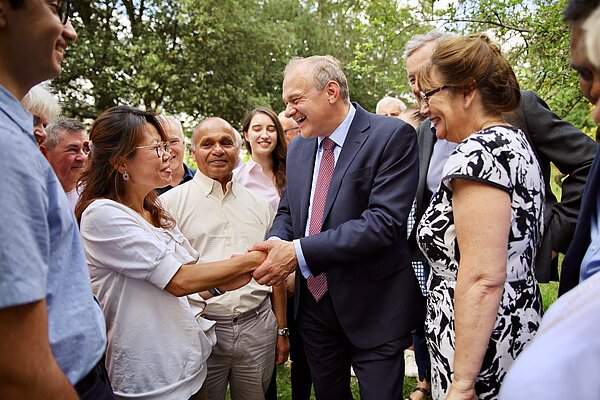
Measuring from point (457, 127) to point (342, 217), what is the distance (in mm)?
Result: 851

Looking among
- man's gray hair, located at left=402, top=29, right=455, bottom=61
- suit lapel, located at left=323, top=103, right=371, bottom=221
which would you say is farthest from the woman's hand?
man's gray hair, located at left=402, top=29, right=455, bottom=61

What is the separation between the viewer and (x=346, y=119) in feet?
9.71

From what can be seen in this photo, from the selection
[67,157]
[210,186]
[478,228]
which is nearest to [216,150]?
[210,186]

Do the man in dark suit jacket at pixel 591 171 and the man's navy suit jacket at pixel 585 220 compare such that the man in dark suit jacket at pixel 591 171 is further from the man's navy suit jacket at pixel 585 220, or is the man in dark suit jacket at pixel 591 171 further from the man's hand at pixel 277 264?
the man's hand at pixel 277 264

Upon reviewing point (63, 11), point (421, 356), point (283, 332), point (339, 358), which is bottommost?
point (421, 356)

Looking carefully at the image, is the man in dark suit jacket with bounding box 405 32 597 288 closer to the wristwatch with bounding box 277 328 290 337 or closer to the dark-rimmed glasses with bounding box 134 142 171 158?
the wristwatch with bounding box 277 328 290 337

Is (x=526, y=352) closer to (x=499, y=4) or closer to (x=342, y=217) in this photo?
(x=342, y=217)

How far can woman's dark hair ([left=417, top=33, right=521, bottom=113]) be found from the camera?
2.08m

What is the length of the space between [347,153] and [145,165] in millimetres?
1121

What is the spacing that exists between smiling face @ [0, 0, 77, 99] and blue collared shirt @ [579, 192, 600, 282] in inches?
67.2

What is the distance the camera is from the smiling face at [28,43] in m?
1.13

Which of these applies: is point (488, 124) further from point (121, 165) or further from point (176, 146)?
point (176, 146)

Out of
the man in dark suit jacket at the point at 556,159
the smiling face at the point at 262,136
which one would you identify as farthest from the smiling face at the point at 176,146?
the man in dark suit jacket at the point at 556,159

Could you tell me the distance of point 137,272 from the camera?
219 cm
